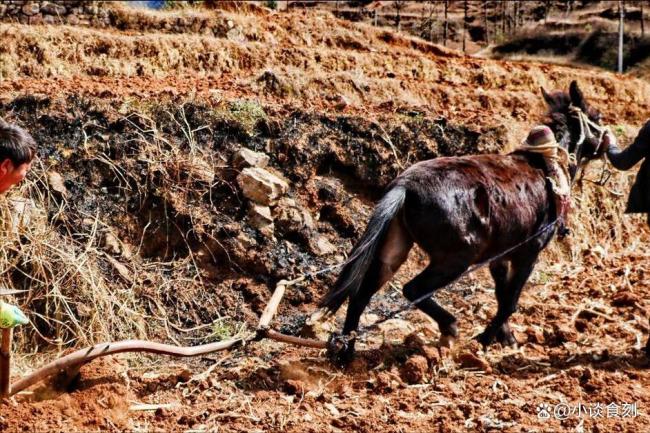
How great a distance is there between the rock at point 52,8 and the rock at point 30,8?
11 centimetres

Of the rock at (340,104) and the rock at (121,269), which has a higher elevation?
the rock at (340,104)

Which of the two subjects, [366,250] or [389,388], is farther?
[366,250]

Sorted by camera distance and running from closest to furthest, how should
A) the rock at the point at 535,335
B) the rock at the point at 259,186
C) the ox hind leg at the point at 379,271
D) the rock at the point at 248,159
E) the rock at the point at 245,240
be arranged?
the ox hind leg at the point at 379,271, the rock at the point at 535,335, the rock at the point at 245,240, the rock at the point at 259,186, the rock at the point at 248,159

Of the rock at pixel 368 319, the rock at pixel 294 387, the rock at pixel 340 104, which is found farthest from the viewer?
the rock at pixel 340 104

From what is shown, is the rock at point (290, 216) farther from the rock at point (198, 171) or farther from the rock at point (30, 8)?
the rock at point (30, 8)

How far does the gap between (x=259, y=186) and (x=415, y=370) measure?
8.36 ft

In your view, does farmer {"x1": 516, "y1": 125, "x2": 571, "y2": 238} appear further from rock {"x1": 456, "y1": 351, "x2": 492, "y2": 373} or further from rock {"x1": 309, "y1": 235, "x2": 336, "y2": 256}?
rock {"x1": 309, "y1": 235, "x2": 336, "y2": 256}

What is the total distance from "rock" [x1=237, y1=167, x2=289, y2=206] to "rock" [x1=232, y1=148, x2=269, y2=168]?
12 centimetres

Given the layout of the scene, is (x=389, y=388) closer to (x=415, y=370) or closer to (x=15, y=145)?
(x=415, y=370)

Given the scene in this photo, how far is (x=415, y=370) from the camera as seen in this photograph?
4855 millimetres

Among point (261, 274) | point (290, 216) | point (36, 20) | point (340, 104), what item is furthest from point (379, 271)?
point (36, 20)

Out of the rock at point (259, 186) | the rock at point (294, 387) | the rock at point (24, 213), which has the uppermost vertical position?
the rock at point (24, 213)

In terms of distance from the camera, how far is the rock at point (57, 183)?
595cm

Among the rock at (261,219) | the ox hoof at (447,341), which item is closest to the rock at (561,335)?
the ox hoof at (447,341)
